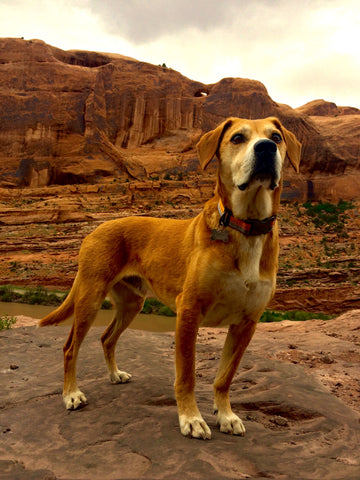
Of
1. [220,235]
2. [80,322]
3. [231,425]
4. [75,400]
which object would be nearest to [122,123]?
[80,322]

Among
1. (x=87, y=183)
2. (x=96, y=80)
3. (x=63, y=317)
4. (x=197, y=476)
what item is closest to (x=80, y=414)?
(x=63, y=317)

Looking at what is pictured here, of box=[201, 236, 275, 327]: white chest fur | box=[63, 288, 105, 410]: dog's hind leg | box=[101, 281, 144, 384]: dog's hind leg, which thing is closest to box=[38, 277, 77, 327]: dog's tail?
box=[63, 288, 105, 410]: dog's hind leg

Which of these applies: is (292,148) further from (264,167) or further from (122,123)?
(122,123)

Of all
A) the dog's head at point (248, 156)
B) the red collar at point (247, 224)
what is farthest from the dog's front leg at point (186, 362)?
the dog's head at point (248, 156)

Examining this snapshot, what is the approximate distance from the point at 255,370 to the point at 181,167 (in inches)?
1478

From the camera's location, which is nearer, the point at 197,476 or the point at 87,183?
the point at 197,476

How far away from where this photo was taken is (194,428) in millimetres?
2811

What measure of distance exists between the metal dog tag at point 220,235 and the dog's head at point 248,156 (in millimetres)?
197

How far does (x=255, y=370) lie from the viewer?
16.3 ft

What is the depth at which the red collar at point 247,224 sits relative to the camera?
9.50ft

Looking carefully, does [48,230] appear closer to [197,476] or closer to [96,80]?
[96,80]

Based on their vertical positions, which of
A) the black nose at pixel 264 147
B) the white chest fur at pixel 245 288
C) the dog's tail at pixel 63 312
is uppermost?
the black nose at pixel 264 147

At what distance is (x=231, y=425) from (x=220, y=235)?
5.25ft

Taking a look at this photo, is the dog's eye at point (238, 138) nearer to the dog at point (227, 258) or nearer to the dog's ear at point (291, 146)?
the dog at point (227, 258)
